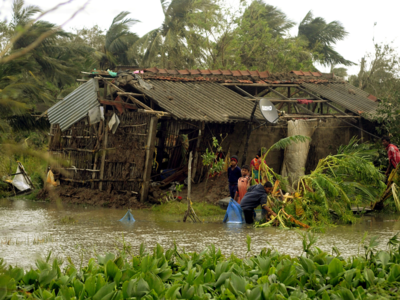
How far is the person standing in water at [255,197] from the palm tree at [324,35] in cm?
2424

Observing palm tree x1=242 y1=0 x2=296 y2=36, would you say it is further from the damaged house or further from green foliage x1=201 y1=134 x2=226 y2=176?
green foliage x1=201 y1=134 x2=226 y2=176

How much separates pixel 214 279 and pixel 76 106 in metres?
11.1

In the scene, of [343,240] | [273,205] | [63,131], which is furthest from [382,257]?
[63,131]

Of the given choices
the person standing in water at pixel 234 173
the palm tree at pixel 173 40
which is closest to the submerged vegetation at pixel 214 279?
the person standing in water at pixel 234 173

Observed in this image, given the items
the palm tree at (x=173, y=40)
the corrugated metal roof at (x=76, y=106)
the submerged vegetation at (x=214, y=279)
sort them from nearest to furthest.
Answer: the submerged vegetation at (x=214, y=279) < the corrugated metal roof at (x=76, y=106) < the palm tree at (x=173, y=40)

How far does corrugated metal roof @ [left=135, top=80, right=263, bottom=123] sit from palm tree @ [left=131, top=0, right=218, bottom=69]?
13.0 meters

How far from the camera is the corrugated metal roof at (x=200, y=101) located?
12586mm

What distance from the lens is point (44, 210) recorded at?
12117 mm

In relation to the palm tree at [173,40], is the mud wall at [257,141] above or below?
below

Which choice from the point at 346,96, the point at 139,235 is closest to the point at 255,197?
the point at 139,235

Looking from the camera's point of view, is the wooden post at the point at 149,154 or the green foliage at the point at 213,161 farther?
the green foliage at the point at 213,161

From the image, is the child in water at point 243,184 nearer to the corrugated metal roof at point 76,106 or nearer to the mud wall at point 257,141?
the mud wall at point 257,141

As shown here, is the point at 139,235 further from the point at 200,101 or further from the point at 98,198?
the point at 200,101

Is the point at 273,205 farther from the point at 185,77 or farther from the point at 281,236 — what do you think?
the point at 185,77
